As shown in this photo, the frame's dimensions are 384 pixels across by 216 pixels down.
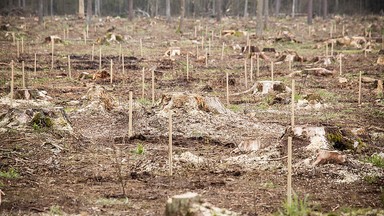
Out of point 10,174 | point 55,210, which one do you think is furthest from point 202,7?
point 55,210

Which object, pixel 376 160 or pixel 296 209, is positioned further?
pixel 376 160

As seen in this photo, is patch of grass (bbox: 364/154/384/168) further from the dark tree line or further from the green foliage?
the dark tree line

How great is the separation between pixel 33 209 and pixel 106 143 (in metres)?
4.04

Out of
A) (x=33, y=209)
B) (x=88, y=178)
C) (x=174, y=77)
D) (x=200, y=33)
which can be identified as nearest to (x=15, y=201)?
(x=33, y=209)

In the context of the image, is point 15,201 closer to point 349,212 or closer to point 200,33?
point 349,212

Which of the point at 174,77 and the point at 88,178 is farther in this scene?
the point at 174,77

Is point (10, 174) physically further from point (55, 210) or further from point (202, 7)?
point (202, 7)

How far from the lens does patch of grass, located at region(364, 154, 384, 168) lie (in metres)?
9.37

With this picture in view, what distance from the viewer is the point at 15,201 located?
7.62 m

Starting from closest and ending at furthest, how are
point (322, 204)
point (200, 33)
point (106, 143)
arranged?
point (322, 204) < point (106, 143) < point (200, 33)

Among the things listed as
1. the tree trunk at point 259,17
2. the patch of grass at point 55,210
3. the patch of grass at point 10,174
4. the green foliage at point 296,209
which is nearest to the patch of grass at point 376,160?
the green foliage at point 296,209

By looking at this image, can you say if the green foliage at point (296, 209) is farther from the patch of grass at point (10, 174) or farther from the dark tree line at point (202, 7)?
the dark tree line at point (202, 7)

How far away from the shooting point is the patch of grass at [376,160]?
937 centimetres

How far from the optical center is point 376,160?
9500 millimetres
